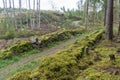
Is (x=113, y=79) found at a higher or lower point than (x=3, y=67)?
higher

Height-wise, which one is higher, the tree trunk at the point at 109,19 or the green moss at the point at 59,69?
the tree trunk at the point at 109,19

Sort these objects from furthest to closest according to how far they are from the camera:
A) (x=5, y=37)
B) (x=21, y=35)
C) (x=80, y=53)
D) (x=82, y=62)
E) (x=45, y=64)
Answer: (x=21, y=35) → (x=5, y=37) → (x=80, y=53) → (x=82, y=62) → (x=45, y=64)

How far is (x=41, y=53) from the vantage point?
13922mm

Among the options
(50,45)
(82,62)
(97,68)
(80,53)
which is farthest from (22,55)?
(97,68)

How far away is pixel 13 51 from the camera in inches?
522

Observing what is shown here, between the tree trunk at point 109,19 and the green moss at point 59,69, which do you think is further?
the tree trunk at point 109,19

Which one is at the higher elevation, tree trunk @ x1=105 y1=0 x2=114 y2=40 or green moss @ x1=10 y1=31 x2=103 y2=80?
tree trunk @ x1=105 y1=0 x2=114 y2=40

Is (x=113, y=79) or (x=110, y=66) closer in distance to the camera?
(x=113, y=79)

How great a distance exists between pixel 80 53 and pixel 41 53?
592 cm

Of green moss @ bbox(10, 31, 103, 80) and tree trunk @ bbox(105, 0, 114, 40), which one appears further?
tree trunk @ bbox(105, 0, 114, 40)

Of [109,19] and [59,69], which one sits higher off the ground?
[109,19]

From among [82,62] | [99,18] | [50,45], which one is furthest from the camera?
[99,18]

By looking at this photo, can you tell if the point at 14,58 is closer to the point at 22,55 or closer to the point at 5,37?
the point at 22,55

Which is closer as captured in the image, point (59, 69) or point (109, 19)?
point (59, 69)
